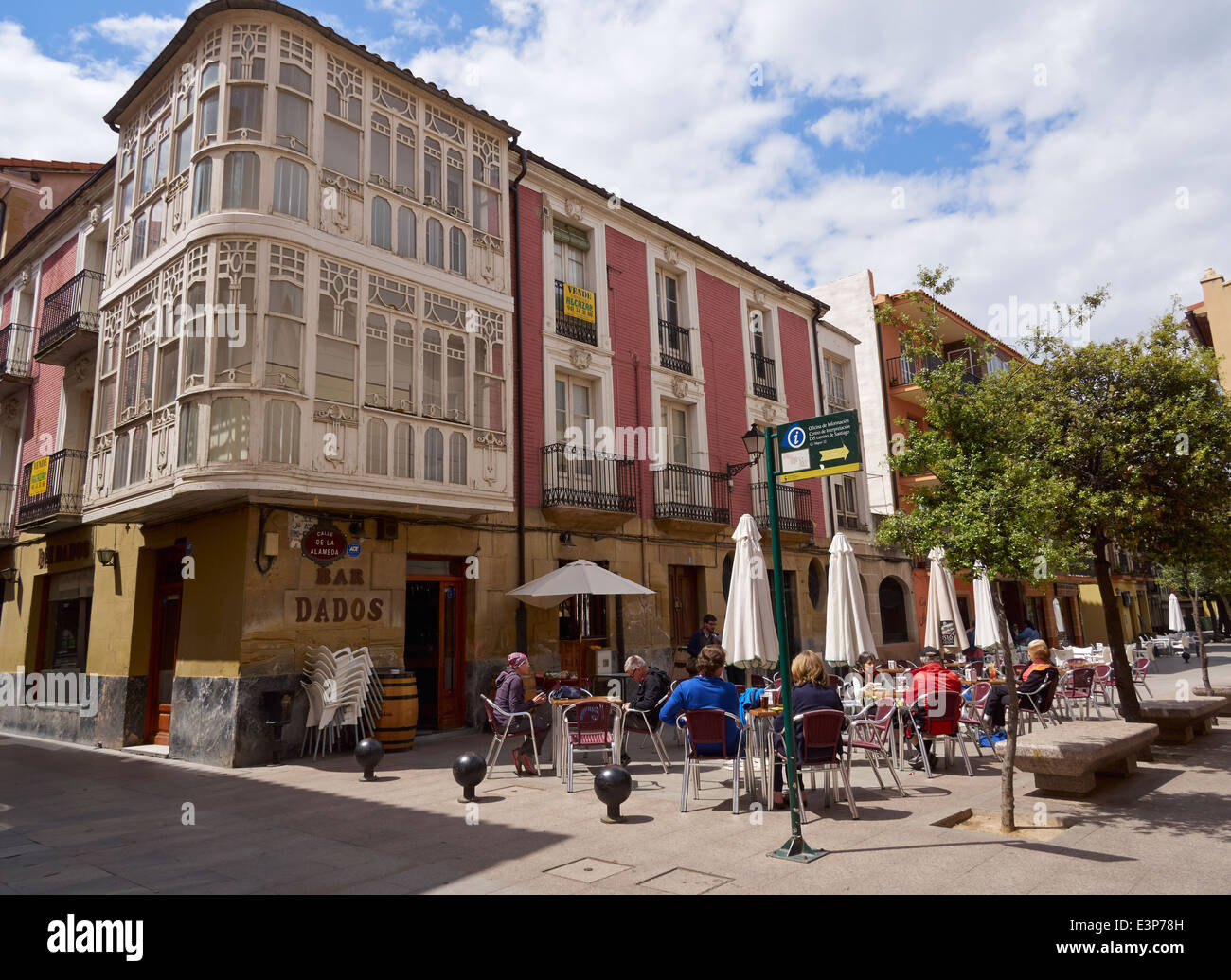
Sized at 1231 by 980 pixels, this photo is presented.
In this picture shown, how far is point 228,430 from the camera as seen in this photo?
9539 mm

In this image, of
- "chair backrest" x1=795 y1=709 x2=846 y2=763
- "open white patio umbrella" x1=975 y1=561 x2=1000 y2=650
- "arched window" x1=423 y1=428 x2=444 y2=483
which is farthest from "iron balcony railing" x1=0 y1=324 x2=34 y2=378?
"open white patio umbrella" x1=975 y1=561 x2=1000 y2=650

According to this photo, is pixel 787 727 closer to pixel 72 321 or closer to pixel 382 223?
pixel 382 223

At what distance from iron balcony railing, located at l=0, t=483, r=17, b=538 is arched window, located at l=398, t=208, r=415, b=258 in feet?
37.1

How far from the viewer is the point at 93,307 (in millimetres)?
14344

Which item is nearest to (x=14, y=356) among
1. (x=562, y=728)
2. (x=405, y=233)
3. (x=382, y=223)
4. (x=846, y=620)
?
(x=382, y=223)

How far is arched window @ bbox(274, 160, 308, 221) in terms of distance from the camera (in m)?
10.4

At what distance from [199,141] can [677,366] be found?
9857 mm

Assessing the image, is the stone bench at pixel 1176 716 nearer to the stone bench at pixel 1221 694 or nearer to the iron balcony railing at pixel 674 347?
the stone bench at pixel 1221 694

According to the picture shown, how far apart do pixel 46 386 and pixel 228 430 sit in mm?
9582

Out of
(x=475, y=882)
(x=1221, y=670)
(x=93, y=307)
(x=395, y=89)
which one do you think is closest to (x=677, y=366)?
(x=395, y=89)

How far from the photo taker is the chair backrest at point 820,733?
6.40 metres

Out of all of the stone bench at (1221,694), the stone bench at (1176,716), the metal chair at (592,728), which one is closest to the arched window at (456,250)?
the metal chair at (592,728)

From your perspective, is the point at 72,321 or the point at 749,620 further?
the point at 72,321

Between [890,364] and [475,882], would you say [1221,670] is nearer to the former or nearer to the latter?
[890,364]
